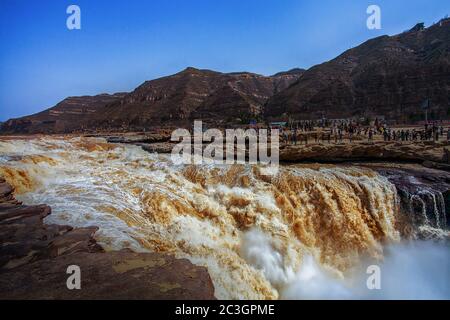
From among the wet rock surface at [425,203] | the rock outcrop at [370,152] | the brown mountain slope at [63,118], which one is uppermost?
the brown mountain slope at [63,118]

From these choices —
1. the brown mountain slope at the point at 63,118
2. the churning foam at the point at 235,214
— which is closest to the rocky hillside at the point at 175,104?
the brown mountain slope at the point at 63,118

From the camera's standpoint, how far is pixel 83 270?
5254 mm

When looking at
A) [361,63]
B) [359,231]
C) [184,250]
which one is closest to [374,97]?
[361,63]

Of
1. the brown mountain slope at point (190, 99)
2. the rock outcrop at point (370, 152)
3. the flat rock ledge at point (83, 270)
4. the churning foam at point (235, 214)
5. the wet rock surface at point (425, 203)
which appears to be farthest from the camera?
the brown mountain slope at point (190, 99)

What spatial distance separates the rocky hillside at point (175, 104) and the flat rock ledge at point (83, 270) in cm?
7046

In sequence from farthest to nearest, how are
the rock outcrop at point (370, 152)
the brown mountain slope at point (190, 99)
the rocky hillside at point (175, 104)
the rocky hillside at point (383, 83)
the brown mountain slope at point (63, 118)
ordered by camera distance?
the brown mountain slope at point (63, 118), the rocky hillside at point (175, 104), the brown mountain slope at point (190, 99), the rocky hillside at point (383, 83), the rock outcrop at point (370, 152)

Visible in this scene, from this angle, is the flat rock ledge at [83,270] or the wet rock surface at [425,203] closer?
the flat rock ledge at [83,270]

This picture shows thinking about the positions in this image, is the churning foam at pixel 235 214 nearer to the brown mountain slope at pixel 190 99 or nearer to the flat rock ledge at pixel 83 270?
the flat rock ledge at pixel 83 270

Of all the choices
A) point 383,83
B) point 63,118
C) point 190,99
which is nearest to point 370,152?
point 383,83

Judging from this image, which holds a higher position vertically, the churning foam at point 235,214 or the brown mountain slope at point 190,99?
the brown mountain slope at point 190,99

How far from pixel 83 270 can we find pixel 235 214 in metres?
6.86

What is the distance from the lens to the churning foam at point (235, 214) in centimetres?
814

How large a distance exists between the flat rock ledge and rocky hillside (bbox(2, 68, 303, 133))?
231 ft
